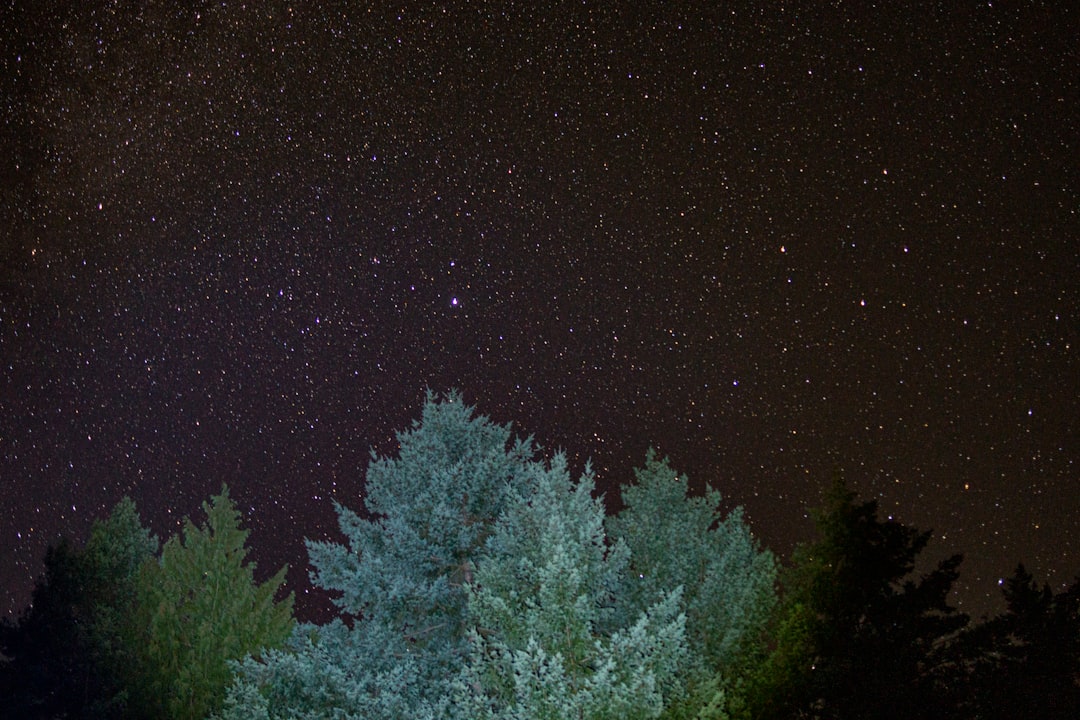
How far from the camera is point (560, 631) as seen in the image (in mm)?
11062

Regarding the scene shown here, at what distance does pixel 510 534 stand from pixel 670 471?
11.2 m

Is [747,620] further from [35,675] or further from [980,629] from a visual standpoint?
[35,675]

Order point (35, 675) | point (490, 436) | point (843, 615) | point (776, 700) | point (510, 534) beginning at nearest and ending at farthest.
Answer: point (510, 534)
point (776, 700)
point (843, 615)
point (490, 436)
point (35, 675)

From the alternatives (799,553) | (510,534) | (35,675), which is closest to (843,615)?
(799,553)

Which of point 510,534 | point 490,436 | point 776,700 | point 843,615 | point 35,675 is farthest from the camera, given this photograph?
point 35,675

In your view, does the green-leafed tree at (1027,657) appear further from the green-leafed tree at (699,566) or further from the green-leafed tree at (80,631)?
the green-leafed tree at (80,631)

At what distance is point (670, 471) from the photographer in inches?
937

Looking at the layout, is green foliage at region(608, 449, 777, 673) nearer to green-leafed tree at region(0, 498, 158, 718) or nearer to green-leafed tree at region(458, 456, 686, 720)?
green-leafed tree at region(458, 456, 686, 720)

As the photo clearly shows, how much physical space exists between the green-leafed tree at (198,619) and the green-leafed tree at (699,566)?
1211 cm

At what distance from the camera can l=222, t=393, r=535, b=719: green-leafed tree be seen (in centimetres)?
1359

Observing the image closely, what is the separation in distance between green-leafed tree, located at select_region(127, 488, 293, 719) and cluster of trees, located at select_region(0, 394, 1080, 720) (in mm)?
12719

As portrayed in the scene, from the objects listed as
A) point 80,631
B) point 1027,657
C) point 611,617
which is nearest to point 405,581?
point 611,617

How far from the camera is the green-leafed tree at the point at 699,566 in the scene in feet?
55.7

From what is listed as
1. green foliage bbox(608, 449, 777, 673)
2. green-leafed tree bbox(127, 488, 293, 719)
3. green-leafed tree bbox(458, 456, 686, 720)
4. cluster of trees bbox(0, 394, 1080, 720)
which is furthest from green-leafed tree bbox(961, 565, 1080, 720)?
green-leafed tree bbox(127, 488, 293, 719)
